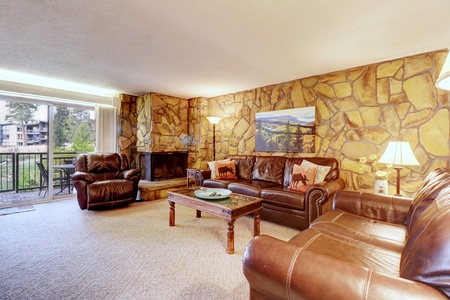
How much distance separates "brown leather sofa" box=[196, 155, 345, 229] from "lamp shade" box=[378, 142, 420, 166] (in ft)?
2.19

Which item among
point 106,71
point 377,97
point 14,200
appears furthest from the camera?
point 14,200

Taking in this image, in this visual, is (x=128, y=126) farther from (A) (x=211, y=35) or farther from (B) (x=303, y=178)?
(B) (x=303, y=178)

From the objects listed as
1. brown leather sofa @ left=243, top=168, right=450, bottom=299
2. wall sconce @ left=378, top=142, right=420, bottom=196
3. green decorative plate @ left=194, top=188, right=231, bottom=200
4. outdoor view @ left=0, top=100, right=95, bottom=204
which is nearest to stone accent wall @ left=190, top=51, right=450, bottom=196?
wall sconce @ left=378, top=142, right=420, bottom=196

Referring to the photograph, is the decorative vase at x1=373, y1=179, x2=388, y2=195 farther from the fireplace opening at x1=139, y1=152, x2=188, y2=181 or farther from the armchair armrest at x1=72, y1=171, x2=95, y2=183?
the armchair armrest at x1=72, y1=171, x2=95, y2=183

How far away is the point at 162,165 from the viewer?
509cm

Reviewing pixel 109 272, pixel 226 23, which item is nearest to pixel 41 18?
pixel 226 23

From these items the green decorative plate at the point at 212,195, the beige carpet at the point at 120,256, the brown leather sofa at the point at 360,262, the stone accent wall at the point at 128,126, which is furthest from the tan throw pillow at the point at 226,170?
the brown leather sofa at the point at 360,262

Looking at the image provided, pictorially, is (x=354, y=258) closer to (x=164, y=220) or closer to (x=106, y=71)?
(x=164, y=220)

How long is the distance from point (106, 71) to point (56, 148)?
2265 mm

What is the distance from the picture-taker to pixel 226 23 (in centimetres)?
209

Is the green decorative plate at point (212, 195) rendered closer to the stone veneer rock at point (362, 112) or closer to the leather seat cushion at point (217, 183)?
the leather seat cushion at point (217, 183)

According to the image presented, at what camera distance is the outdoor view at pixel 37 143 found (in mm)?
4117

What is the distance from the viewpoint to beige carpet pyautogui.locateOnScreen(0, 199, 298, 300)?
165cm

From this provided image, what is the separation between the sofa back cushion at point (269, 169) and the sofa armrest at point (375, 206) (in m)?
1.58
